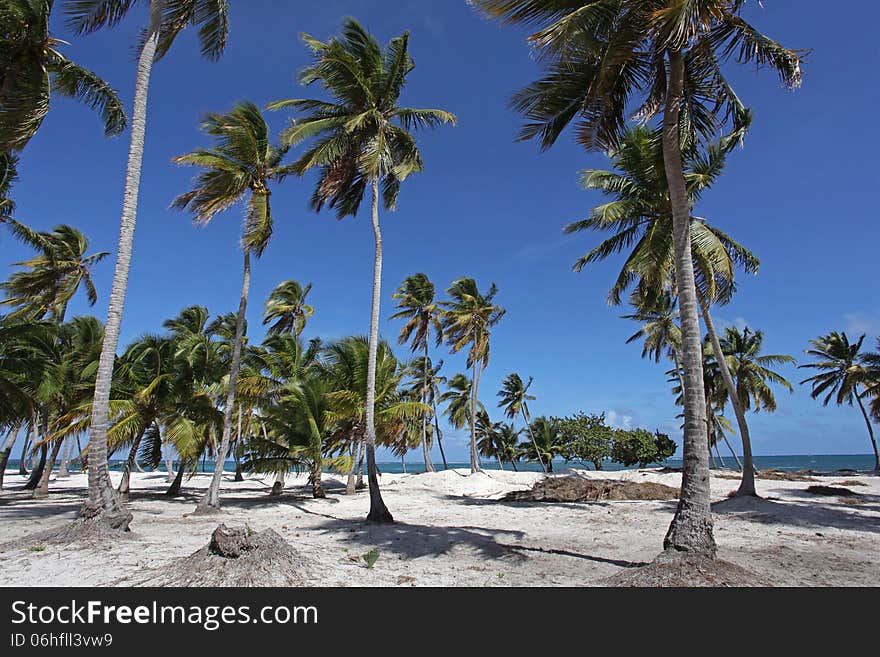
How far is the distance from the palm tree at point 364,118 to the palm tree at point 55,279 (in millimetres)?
14625

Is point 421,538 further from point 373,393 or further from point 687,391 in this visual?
point 687,391

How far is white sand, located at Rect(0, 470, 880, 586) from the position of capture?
6625mm

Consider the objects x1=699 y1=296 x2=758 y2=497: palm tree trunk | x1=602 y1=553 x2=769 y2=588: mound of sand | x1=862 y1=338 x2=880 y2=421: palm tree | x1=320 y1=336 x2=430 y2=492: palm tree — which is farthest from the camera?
x1=862 y1=338 x2=880 y2=421: palm tree

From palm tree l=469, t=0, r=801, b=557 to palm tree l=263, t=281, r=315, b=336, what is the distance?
25.5 metres

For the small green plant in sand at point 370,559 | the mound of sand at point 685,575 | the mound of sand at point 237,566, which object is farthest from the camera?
the small green plant in sand at point 370,559

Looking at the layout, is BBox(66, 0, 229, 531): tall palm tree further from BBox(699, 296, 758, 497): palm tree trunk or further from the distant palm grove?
BBox(699, 296, 758, 497): palm tree trunk

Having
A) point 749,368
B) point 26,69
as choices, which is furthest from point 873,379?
point 26,69

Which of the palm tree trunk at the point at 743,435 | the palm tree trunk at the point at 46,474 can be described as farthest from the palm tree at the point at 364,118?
the palm tree trunk at the point at 46,474

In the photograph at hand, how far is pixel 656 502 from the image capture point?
16.5 meters

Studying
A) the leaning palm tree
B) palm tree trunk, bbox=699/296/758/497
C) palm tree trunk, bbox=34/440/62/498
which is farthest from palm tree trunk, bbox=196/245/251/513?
palm tree trunk, bbox=699/296/758/497

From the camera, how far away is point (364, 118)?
43.2 feet

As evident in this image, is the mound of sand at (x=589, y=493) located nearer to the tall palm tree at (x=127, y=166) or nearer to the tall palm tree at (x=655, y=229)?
the tall palm tree at (x=655, y=229)

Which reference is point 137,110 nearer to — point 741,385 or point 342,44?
point 342,44

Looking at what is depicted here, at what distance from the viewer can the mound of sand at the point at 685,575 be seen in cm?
590
